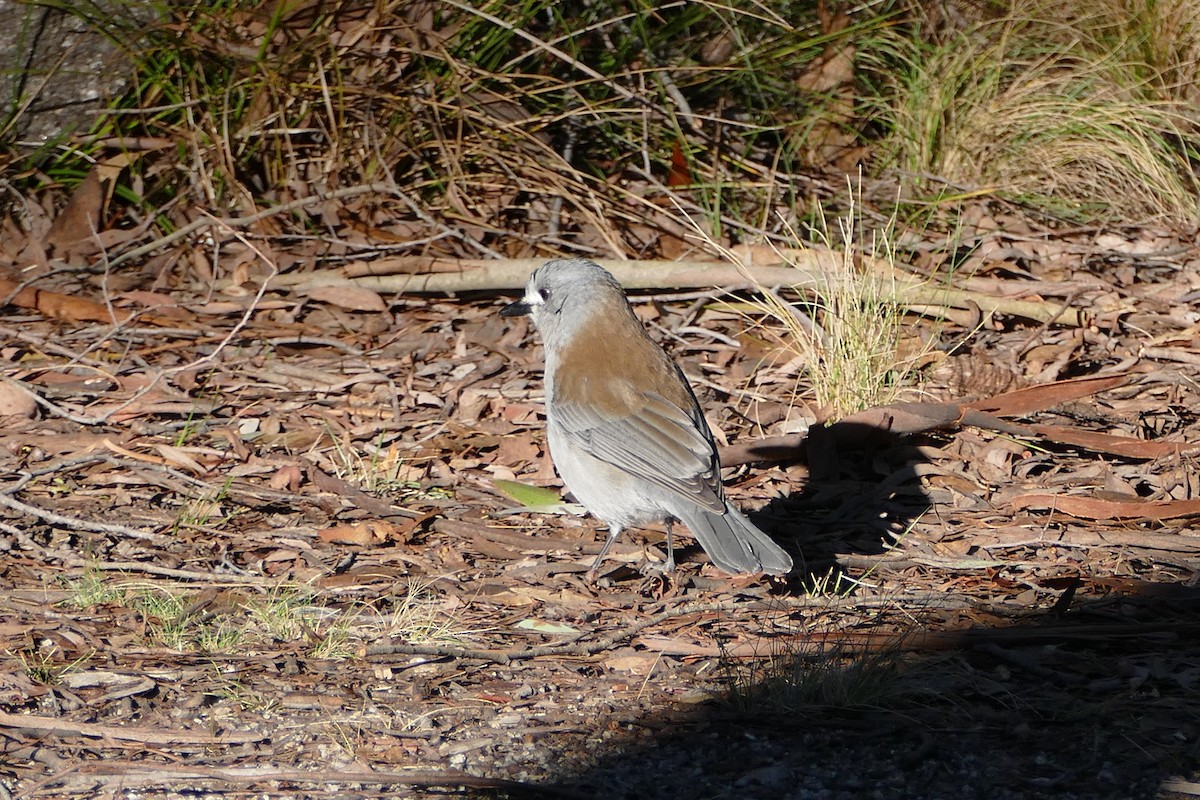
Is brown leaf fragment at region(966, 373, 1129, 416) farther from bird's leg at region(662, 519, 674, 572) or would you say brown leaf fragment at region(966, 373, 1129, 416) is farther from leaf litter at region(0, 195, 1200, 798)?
bird's leg at region(662, 519, 674, 572)

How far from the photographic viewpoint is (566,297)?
576cm

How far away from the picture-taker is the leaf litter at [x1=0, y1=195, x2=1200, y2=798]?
11.2 feet

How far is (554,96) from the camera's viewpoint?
26.9 ft

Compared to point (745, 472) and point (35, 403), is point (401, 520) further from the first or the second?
point (35, 403)

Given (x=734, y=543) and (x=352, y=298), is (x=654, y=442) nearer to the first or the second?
(x=734, y=543)

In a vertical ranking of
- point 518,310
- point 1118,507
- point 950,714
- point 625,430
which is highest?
point 518,310

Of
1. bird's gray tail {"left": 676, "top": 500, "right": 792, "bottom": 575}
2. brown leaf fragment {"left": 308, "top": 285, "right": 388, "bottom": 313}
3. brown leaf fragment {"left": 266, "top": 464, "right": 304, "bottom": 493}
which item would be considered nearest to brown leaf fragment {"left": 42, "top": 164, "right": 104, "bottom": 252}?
brown leaf fragment {"left": 308, "top": 285, "right": 388, "bottom": 313}

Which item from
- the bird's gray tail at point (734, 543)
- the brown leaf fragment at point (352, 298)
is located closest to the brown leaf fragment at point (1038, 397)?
the bird's gray tail at point (734, 543)

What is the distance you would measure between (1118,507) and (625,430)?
1.93m

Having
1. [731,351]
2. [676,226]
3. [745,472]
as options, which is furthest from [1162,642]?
[676,226]

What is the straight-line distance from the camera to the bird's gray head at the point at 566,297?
18.6 feet

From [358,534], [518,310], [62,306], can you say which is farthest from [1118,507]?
[62,306]

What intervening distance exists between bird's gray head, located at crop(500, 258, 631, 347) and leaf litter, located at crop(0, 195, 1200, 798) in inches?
24.5

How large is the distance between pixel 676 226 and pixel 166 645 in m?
4.55
